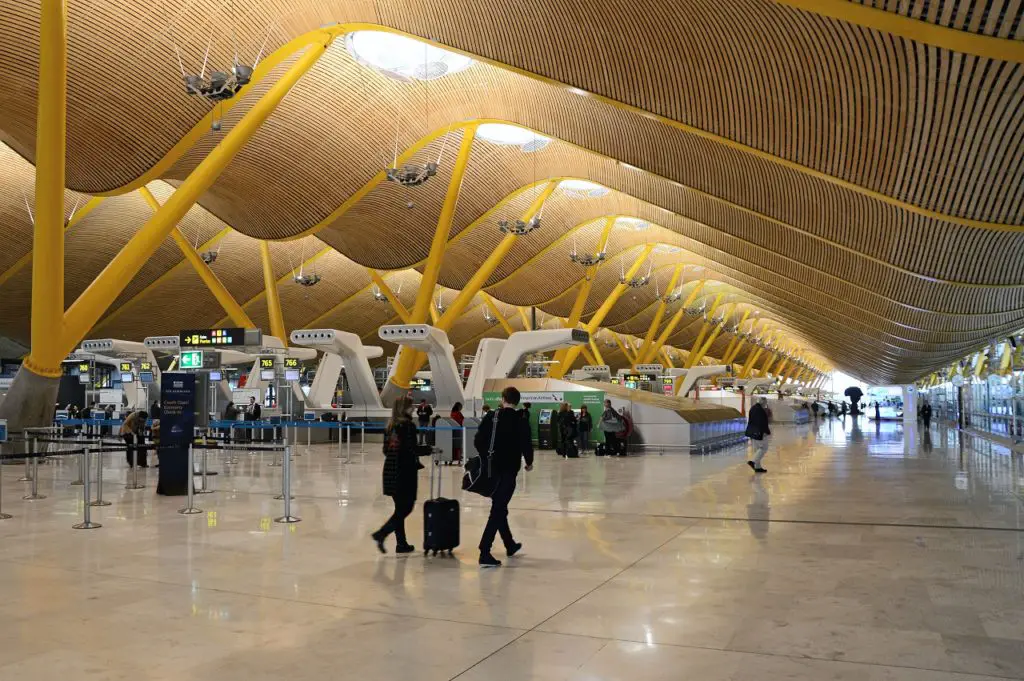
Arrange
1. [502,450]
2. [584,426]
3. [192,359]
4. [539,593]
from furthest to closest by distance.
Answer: [584,426] → [192,359] → [502,450] → [539,593]

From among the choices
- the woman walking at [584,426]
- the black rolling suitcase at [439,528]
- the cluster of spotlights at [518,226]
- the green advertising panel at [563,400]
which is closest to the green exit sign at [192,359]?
the green advertising panel at [563,400]

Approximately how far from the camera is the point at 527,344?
27.6 metres

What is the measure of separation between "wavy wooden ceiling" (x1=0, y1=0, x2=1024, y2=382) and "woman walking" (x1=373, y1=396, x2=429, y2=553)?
7.04 metres

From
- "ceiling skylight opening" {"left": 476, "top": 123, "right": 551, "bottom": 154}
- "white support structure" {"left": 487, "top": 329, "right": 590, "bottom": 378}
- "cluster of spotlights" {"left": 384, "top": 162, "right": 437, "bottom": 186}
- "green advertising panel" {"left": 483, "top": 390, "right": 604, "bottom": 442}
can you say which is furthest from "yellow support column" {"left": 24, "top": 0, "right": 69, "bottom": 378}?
"ceiling skylight opening" {"left": 476, "top": 123, "right": 551, "bottom": 154}

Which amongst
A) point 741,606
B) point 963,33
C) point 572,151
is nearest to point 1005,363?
point 572,151

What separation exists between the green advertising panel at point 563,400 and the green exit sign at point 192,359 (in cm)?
769

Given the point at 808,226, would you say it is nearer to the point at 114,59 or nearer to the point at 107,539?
the point at 114,59

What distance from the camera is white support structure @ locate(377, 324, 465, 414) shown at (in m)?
24.9

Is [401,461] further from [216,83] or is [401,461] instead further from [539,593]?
[216,83]

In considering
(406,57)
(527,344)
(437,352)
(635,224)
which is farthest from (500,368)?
(635,224)

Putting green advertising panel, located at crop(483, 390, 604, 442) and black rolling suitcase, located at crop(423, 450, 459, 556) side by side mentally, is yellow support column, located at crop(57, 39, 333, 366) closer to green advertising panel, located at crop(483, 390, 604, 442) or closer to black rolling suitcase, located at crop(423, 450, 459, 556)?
green advertising panel, located at crop(483, 390, 604, 442)

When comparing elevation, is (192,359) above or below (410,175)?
below

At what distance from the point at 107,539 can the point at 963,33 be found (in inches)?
410

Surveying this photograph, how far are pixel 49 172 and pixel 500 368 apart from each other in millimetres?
15631
